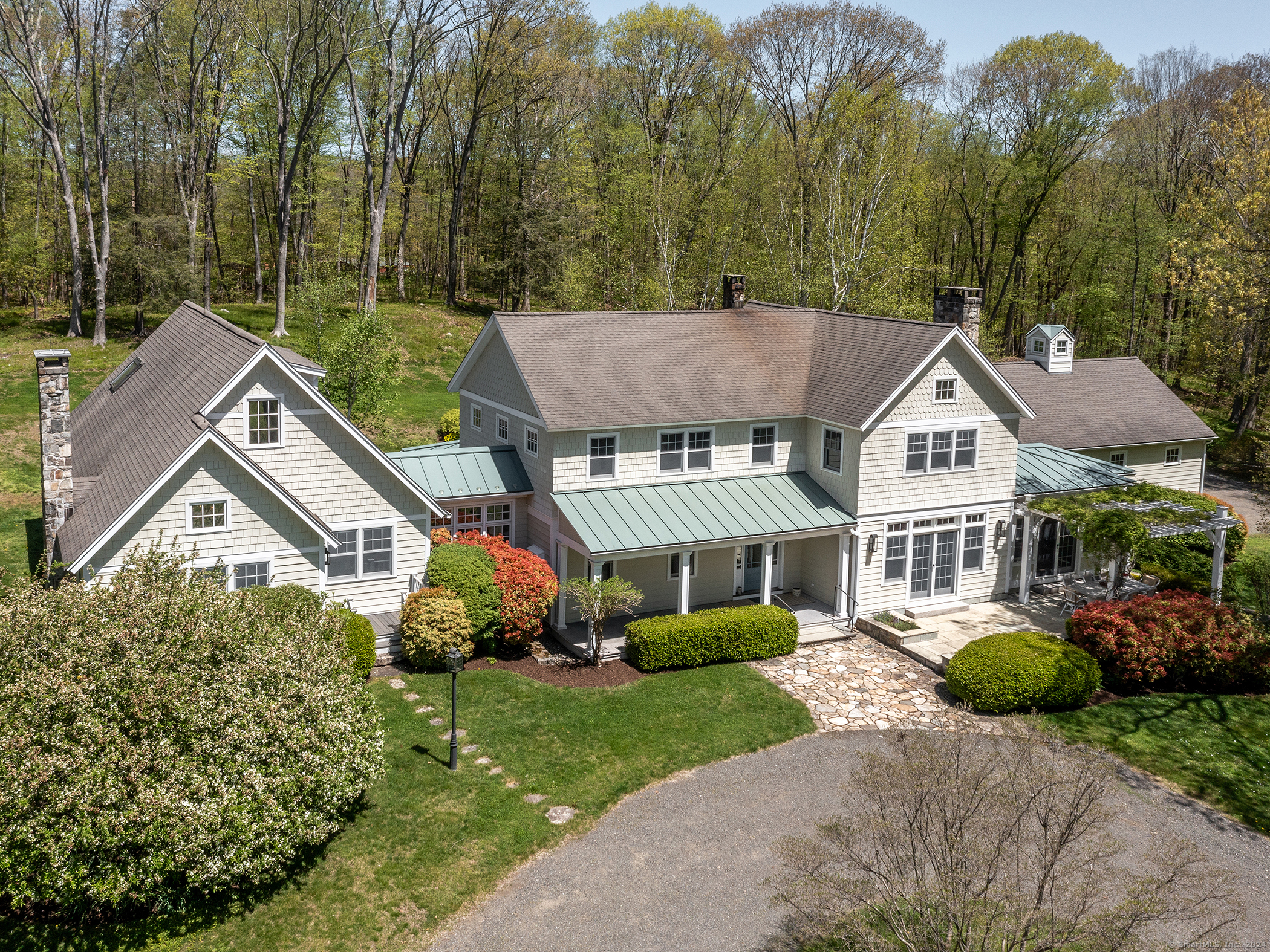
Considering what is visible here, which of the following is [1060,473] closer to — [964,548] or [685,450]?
[964,548]

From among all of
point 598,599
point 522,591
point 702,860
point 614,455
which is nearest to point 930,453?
point 614,455

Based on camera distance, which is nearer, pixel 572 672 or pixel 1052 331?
pixel 572 672

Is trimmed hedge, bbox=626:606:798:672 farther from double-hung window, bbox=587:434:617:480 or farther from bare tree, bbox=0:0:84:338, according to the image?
bare tree, bbox=0:0:84:338

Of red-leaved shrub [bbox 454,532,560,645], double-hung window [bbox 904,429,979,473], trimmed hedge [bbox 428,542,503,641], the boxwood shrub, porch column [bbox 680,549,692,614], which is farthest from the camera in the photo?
double-hung window [bbox 904,429,979,473]

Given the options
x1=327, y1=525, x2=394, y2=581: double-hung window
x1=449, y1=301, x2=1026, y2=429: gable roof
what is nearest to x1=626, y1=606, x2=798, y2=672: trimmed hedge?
x1=449, y1=301, x2=1026, y2=429: gable roof

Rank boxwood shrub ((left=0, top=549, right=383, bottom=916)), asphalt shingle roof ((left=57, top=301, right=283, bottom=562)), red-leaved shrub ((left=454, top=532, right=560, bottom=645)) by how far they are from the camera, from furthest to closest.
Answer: red-leaved shrub ((left=454, top=532, right=560, bottom=645)) < asphalt shingle roof ((left=57, top=301, right=283, bottom=562)) < boxwood shrub ((left=0, top=549, right=383, bottom=916))

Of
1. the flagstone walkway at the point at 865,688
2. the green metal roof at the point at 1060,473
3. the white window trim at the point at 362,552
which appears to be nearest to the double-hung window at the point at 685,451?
the flagstone walkway at the point at 865,688
